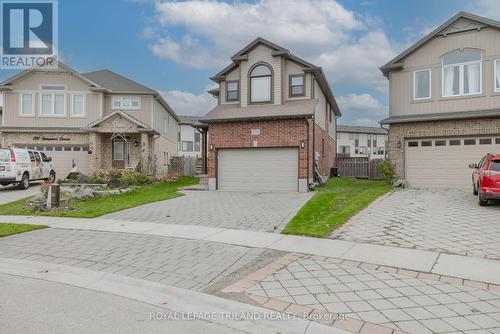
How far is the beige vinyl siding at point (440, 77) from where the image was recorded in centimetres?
1719

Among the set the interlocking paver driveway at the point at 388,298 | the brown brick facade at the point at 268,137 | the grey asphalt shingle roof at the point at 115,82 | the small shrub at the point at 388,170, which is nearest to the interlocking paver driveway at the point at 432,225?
the interlocking paver driveway at the point at 388,298

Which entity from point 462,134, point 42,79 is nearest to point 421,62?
point 462,134

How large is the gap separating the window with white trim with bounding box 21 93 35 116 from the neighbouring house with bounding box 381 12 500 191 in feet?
77.8

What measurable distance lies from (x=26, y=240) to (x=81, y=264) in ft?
9.49

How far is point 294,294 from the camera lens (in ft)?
17.2

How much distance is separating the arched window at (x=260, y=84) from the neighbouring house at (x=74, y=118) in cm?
900

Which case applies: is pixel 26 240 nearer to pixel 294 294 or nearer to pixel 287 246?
pixel 287 246

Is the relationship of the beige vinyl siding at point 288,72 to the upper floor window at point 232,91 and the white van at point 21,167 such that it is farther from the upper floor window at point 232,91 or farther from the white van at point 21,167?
the white van at point 21,167

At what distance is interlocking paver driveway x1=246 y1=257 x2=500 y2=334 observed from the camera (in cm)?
434

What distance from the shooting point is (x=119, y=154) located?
27375 millimetres

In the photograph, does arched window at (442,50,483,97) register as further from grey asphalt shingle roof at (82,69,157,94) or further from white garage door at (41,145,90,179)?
white garage door at (41,145,90,179)

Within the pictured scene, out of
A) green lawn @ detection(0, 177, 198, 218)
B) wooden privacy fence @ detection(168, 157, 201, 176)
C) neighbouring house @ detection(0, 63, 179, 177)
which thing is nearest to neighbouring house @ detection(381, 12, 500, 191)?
green lawn @ detection(0, 177, 198, 218)

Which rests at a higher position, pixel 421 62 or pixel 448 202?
pixel 421 62

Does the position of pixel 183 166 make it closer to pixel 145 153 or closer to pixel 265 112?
pixel 145 153
